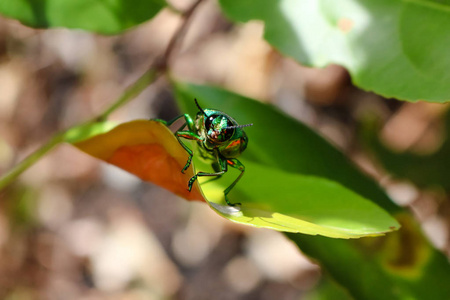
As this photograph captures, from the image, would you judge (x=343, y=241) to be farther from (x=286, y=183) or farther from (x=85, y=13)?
(x=85, y=13)

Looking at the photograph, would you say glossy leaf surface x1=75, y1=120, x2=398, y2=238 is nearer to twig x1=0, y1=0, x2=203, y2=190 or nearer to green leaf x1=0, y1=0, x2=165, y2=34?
twig x1=0, y1=0, x2=203, y2=190

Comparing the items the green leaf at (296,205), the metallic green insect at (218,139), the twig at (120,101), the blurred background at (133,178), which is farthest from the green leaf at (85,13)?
the blurred background at (133,178)

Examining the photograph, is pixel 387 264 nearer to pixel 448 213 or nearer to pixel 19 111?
pixel 448 213

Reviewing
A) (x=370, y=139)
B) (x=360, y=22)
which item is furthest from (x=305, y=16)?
(x=370, y=139)

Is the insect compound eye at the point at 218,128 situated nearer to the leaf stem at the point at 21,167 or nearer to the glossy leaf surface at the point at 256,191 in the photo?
the glossy leaf surface at the point at 256,191

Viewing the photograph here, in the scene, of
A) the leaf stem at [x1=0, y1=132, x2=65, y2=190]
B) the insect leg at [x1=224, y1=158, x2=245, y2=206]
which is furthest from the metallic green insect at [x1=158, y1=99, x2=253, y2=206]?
the leaf stem at [x1=0, y1=132, x2=65, y2=190]

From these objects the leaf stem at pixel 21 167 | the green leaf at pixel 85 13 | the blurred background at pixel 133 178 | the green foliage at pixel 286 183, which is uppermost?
the green leaf at pixel 85 13
